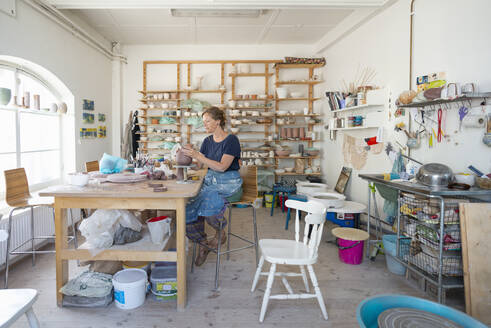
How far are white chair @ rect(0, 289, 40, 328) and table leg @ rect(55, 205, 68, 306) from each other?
0.98m

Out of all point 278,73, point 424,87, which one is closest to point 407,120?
point 424,87

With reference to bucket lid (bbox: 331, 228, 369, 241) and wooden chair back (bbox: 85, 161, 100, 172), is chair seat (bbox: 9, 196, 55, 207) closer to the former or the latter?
wooden chair back (bbox: 85, 161, 100, 172)

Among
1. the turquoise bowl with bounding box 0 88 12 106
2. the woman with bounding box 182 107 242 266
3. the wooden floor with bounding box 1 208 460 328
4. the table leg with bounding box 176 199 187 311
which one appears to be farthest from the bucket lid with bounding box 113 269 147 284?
the turquoise bowl with bounding box 0 88 12 106

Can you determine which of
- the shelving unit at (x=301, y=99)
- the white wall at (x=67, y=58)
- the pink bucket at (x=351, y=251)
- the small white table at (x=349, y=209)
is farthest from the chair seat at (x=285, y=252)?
the shelving unit at (x=301, y=99)

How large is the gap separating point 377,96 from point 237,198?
7.94 feet

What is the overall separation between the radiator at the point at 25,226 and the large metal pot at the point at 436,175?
372cm

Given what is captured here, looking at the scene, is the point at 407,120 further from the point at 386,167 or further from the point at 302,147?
the point at 302,147

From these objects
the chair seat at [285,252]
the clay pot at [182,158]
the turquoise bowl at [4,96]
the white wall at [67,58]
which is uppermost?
the white wall at [67,58]

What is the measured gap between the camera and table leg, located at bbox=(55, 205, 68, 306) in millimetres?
2277

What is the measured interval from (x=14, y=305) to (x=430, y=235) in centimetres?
268

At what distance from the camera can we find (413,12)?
3.39 m

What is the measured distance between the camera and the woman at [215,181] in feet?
8.80

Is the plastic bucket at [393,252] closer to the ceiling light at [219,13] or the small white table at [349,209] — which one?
the small white table at [349,209]

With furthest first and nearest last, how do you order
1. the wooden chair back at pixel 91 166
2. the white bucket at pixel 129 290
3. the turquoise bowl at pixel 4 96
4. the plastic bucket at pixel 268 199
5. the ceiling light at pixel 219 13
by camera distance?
the plastic bucket at pixel 268 199, the ceiling light at pixel 219 13, the wooden chair back at pixel 91 166, the turquoise bowl at pixel 4 96, the white bucket at pixel 129 290
